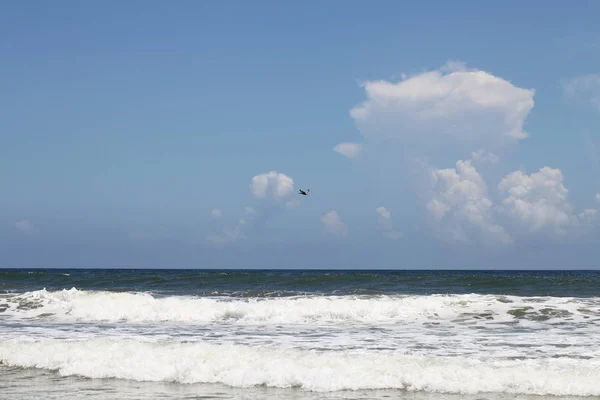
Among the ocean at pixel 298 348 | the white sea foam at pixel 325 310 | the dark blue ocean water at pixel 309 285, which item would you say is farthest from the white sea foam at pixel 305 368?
the dark blue ocean water at pixel 309 285

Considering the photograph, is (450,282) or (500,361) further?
(450,282)

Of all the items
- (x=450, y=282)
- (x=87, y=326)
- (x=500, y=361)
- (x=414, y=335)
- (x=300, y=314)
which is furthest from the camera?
(x=450, y=282)

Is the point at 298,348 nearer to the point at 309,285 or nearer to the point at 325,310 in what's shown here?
the point at 325,310

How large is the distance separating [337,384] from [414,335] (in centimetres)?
627

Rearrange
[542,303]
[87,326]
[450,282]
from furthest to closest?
[450,282] < [542,303] < [87,326]

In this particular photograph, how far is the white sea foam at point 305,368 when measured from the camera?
10250 millimetres

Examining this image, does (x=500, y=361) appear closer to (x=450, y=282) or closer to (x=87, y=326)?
(x=87, y=326)

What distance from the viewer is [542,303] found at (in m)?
22.5

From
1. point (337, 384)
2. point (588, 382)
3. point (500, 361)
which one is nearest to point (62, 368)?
point (337, 384)

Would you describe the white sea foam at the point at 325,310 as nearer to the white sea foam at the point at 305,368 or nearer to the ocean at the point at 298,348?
the ocean at the point at 298,348

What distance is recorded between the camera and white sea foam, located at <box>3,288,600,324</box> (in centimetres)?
2027

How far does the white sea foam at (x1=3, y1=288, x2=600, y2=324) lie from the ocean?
67 millimetres

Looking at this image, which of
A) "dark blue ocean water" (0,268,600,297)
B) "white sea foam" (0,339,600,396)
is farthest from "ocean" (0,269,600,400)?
"dark blue ocean water" (0,268,600,297)

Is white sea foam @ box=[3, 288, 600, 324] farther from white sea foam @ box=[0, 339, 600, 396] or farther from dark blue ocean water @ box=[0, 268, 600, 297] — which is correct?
dark blue ocean water @ box=[0, 268, 600, 297]
